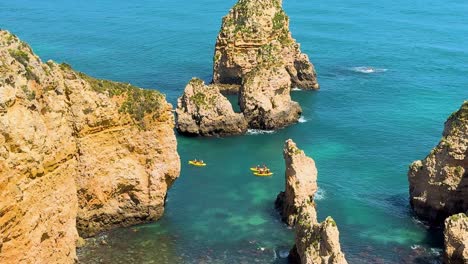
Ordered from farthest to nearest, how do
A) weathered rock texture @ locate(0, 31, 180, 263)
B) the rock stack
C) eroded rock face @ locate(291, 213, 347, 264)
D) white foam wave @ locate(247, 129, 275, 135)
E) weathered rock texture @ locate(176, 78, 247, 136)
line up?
the rock stack, white foam wave @ locate(247, 129, 275, 135), weathered rock texture @ locate(176, 78, 247, 136), eroded rock face @ locate(291, 213, 347, 264), weathered rock texture @ locate(0, 31, 180, 263)

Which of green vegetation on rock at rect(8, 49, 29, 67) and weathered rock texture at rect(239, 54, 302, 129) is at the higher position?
green vegetation on rock at rect(8, 49, 29, 67)

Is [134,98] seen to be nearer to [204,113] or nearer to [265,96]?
[204,113]

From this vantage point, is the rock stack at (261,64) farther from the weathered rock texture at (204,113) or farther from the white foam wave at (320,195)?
the white foam wave at (320,195)

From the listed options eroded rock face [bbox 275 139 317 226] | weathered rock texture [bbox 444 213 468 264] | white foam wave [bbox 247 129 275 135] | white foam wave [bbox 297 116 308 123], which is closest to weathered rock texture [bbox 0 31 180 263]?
eroded rock face [bbox 275 139 317 226]

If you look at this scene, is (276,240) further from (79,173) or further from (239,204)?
(79,173)

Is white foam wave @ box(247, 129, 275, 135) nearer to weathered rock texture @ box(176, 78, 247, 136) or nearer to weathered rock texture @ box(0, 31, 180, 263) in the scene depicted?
weathered rock texture @ box(176, 78, 247, 136)

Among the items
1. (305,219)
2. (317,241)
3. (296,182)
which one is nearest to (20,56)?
(305,219)

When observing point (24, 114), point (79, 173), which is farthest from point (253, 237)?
point (24, 114)
